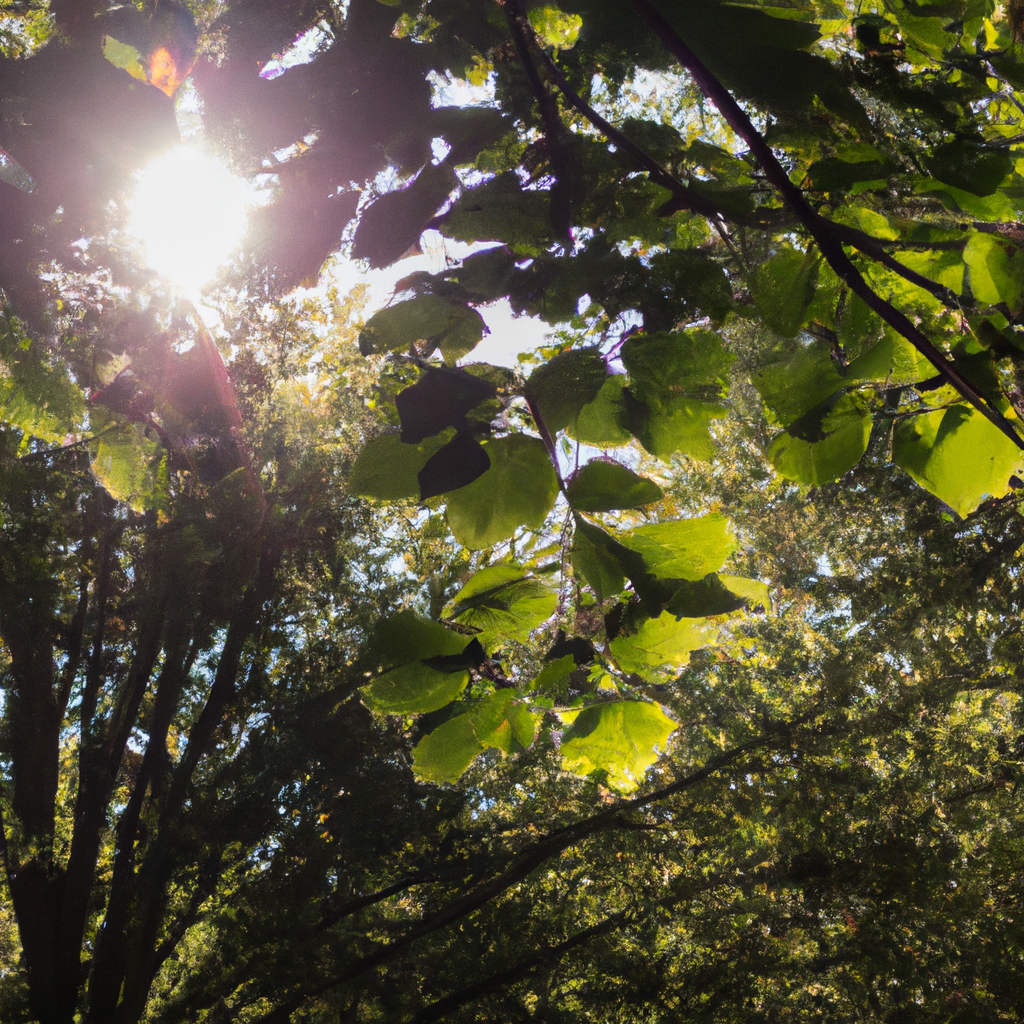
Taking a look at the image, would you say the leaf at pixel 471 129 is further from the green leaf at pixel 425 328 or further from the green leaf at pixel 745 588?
the green leaf at pixel 745 588

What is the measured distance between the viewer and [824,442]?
0.41m

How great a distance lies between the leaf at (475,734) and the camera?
1.23ft

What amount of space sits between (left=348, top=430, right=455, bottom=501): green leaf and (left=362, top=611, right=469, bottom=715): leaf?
7 cm

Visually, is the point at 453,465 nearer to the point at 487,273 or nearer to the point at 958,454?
the point at 487,273

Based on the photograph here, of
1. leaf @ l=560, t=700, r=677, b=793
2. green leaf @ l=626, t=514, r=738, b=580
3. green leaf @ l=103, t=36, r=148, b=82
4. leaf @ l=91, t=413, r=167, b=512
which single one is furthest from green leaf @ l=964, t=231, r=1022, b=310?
leaf @ l=91, t=413, r=167, b=512

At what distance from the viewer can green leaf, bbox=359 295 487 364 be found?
0.34 m

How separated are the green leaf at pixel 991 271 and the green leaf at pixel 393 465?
282 millimetres

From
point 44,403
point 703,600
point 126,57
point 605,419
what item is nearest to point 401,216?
point 605,419

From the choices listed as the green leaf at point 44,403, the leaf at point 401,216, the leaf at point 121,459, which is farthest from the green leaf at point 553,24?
the green leaf at point 44,403

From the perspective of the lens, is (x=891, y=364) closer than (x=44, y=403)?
Yes

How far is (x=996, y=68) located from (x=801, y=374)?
193mm

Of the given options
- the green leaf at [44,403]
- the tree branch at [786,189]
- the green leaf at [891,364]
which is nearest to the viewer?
the tree branch at [786,189]

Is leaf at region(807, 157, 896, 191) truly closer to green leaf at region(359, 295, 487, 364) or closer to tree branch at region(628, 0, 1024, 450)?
tree branch at region(628, 0, 1024, 450)

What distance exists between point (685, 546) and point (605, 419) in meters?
0.08
